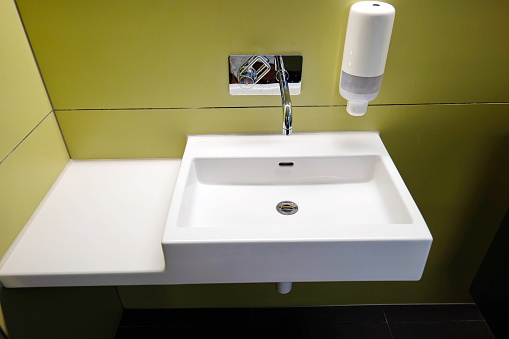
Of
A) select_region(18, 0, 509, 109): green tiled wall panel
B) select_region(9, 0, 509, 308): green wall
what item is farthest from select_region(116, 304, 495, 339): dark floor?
select_region(18, 0, 509, 109): green tiled wall panel

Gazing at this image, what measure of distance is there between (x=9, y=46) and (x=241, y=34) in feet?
1.84

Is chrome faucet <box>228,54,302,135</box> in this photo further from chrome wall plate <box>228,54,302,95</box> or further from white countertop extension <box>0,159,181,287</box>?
white countertop extension <box>0,159,181,287</box>

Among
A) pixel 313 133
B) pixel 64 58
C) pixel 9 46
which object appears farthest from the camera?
pixel 313 133

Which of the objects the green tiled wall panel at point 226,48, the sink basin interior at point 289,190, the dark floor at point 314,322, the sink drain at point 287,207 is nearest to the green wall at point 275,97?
the green tiled wall panel at point 226,48

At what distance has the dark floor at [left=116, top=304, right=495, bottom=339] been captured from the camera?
5.27ft

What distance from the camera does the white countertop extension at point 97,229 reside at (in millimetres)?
893

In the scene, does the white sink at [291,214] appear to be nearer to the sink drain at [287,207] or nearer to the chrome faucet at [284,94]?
the sink drain at [287,207]

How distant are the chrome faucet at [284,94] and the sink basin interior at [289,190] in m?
0.16

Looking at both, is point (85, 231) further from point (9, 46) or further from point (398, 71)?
point (398, 71)

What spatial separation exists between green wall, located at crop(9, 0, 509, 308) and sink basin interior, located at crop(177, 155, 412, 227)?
0.13m

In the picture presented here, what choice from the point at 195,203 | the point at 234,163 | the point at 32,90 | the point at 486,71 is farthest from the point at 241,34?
the point at 486,71

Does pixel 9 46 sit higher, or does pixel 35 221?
pixel 9 46

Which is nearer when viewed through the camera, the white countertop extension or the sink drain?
the white countertop extension

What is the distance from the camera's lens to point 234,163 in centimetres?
112
